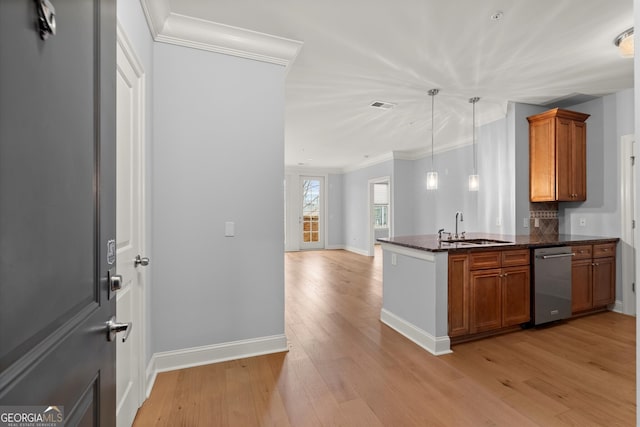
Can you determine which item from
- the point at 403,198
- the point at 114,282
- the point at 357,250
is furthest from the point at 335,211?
the point at 114,282

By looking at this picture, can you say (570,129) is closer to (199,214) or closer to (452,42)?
(452,42)

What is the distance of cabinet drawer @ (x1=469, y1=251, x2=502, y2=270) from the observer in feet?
8.98

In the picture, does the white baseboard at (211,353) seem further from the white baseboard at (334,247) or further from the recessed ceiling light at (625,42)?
the white baseboard at (334,247)

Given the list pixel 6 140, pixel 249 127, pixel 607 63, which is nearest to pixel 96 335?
pixel 6 140

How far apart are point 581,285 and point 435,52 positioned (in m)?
3.11

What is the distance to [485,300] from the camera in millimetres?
2795

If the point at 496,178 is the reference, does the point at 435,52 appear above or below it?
above

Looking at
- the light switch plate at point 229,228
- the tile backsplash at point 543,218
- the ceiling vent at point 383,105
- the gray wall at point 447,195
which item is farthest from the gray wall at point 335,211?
the light switch plate at point 229,228

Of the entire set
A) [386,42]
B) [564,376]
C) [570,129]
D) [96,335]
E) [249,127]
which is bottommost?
[564,376]

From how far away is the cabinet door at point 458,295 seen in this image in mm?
2645

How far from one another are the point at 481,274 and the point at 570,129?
249 centimetres

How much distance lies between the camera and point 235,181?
7.93ft

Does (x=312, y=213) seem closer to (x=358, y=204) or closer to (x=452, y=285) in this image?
(x=358, y=204)

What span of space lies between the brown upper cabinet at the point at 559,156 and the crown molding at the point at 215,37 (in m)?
3.30
